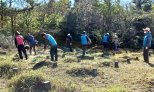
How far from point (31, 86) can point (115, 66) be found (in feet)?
21.2

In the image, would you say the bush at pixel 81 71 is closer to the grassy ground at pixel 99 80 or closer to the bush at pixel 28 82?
the grassy ground at pixel 99 80

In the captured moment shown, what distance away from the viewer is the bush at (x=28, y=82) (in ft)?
32.8

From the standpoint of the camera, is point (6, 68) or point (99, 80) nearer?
point (99, 80)

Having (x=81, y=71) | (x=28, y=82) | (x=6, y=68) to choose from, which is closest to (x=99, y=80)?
(x=81, y=71)

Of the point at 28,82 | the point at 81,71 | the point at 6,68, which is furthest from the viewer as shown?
the point at 6,68

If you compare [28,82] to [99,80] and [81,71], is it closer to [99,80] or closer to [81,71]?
[99,80]

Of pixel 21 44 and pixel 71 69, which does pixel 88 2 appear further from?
pixel 71 69

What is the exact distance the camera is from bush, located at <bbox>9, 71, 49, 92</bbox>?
10.00 m

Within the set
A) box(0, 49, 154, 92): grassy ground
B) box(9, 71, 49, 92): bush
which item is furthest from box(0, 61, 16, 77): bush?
box(9, 71, 49, 92): bush

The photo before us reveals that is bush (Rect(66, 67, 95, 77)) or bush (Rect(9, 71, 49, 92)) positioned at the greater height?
bush (Rect(9, 71, 49, 92))

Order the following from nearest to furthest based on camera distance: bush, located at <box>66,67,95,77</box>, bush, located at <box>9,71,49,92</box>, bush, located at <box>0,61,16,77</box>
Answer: bush, located at <box>9,71,49,92</box> < bush, located at <box>0,61,16,77</box> < bush, located at <box>66,67,95,77</box>

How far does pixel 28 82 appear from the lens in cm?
1027

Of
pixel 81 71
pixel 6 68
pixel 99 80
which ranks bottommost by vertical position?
pixel 99 80

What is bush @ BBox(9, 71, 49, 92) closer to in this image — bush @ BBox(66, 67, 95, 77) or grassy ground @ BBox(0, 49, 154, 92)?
grassy ground @ BBox(0, 49, 154, 92)
